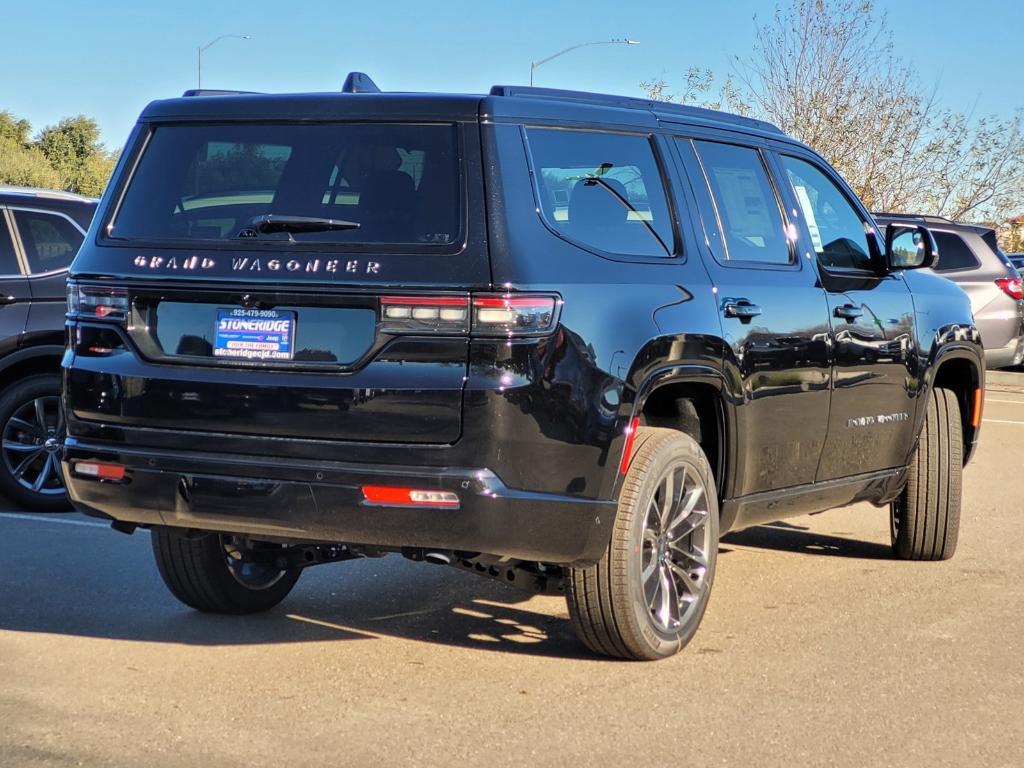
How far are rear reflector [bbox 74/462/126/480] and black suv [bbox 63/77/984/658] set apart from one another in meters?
0.01

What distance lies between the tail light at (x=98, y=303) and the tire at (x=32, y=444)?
3541mm

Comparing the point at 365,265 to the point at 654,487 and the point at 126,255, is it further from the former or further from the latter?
the point at 654,487

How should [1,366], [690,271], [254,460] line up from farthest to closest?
[1,366], [690,271], [254,460]

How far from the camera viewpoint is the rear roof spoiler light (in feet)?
15.3

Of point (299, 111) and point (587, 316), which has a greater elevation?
point (299, 111)

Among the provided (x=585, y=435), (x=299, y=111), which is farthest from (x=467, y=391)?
(x=299, y=111)

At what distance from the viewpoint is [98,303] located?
5141mm

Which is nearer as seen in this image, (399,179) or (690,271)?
(399,179)

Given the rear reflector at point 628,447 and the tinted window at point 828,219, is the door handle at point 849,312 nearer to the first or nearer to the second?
the tinted window at point 828,219

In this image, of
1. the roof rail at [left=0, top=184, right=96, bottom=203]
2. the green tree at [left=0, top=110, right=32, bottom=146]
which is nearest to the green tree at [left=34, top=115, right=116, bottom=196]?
the green tree at [left=0, top=110, right=32, bottom=146]

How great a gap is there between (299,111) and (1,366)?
13.4 ft

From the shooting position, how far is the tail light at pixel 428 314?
4.67 metres

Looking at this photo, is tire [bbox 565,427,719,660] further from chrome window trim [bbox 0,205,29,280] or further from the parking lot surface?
chrome window trim [bbox 0,205,29,280]

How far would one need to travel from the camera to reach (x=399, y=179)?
4945 mm
